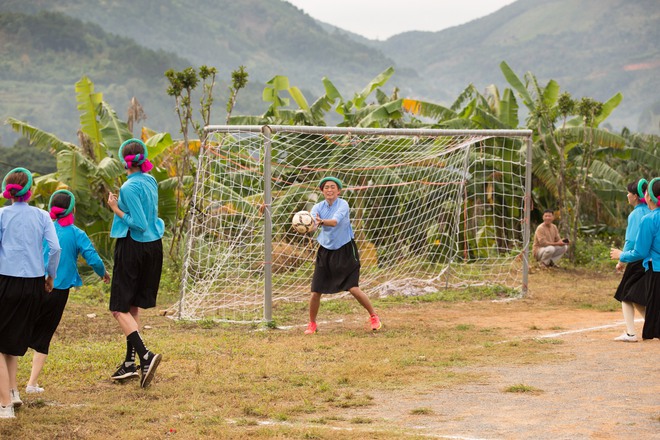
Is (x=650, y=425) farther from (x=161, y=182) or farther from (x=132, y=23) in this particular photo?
(x=132, y=23)

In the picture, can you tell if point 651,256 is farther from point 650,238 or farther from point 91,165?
point 91,165

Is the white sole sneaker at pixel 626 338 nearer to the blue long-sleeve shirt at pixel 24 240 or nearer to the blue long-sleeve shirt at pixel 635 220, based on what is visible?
the blue long-sleeve shirt at pixel 635 220

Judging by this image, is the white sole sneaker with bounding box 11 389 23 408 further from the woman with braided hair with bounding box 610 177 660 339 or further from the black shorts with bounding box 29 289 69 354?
the woman with braided hair with bounding box 610 177 660 339

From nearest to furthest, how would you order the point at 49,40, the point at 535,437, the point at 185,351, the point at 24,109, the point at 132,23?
the point at 535,437 < the point at 185,351 < the point at 24,109 < the point at 49,40 < the point at 132,23

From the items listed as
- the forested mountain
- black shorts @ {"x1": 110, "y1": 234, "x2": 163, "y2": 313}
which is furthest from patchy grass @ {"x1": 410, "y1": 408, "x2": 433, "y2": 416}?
the forested mountain

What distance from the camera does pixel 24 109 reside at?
98875 millimetres

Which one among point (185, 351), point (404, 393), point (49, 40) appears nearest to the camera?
point (404, 393)

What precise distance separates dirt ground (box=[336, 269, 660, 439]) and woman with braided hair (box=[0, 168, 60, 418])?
7.58 feet

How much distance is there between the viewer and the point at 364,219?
52.5ft

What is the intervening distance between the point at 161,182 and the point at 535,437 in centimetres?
1186

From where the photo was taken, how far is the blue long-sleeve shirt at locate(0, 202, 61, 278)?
6.47 m

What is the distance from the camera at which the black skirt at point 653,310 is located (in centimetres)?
741

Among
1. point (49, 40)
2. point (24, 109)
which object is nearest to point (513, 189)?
point (24, 109)

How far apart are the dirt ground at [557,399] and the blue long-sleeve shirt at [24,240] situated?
2.40 m
